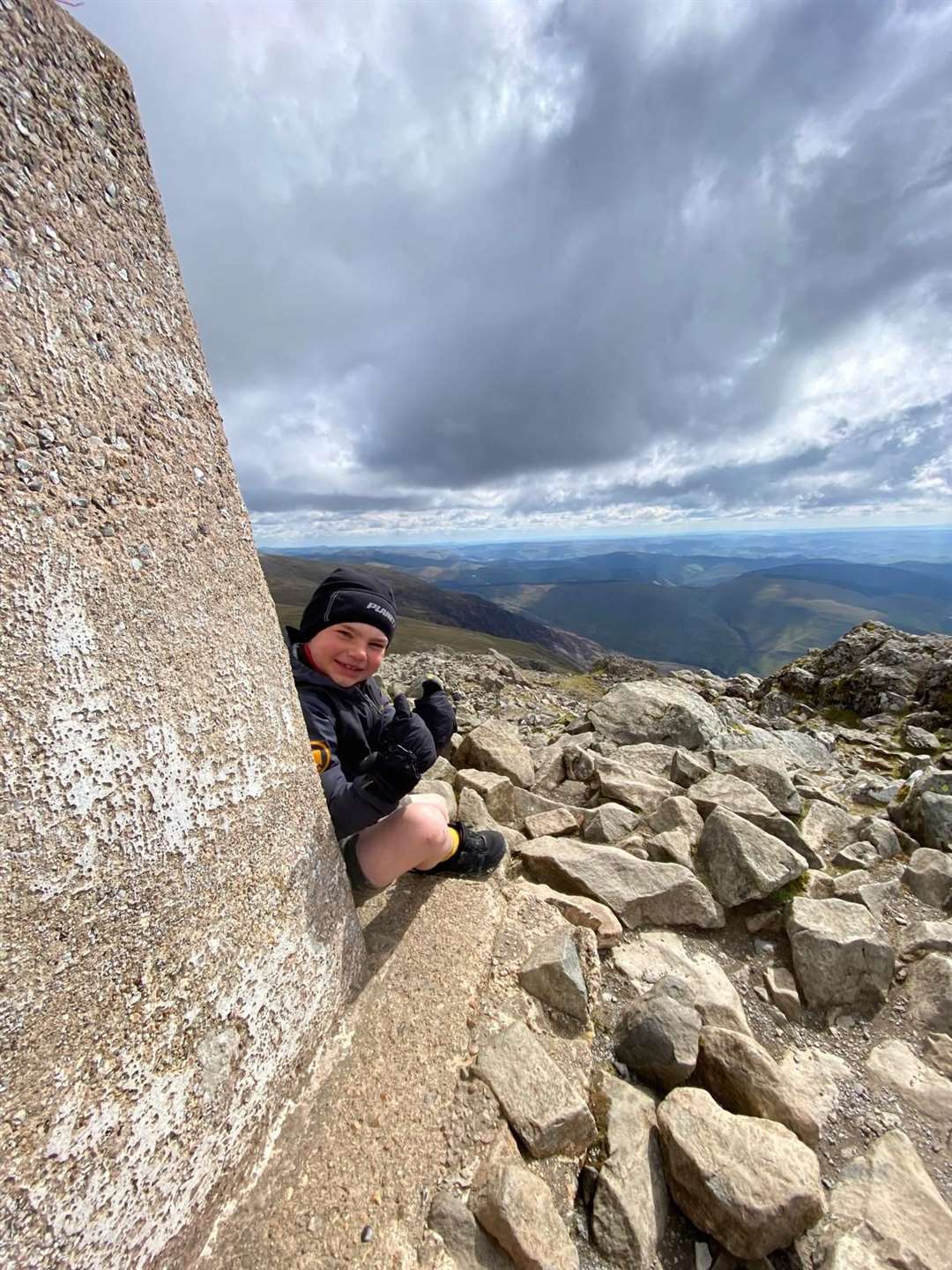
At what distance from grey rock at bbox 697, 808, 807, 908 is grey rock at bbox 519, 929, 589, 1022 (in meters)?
2.17

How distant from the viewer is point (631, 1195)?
8.98 feet

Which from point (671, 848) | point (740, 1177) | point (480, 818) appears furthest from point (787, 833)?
point (740, 1177)

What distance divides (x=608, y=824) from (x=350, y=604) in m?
3.68

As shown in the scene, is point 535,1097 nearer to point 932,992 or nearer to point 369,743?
point 369,743

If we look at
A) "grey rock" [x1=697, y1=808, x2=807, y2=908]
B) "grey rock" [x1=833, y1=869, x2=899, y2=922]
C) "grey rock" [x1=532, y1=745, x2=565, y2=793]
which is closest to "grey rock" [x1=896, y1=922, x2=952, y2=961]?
"grey rock" [x1=833, y1=869, x2=899, y2=922]

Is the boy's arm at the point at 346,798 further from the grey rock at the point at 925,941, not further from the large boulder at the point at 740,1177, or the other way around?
the grey rock at the point at 925,941

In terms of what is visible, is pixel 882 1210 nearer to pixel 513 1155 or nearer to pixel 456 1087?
pixel 513 1155

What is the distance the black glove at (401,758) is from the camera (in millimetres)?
3838

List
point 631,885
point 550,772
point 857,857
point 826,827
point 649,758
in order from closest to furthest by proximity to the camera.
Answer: point 631,885 → point 857,857 → point 826,827 → point 550,772 → point 649,758

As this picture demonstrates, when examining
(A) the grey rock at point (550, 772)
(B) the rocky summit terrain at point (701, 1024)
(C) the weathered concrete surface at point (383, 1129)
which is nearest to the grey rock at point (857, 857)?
(B) the rocky summit terrain at point (701, 1024)

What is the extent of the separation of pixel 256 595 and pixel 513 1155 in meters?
3.16

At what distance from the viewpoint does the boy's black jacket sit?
3.87 metres

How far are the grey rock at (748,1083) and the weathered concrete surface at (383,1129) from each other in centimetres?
149

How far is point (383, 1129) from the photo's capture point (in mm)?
2680
